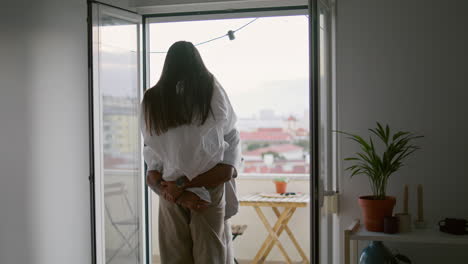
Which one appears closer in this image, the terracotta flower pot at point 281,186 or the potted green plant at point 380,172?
the potted green plant at point 380,172

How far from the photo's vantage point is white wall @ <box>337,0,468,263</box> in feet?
9.71

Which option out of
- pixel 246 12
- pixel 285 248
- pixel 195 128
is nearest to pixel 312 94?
pixel 195 128

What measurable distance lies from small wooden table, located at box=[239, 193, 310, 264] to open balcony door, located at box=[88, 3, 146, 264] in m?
1.11

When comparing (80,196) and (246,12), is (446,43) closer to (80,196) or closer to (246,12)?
(246,12)

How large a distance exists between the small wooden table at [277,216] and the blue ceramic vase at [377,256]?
1.37 meters

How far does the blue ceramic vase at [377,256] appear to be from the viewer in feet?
8.85

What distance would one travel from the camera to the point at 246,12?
3.53 m

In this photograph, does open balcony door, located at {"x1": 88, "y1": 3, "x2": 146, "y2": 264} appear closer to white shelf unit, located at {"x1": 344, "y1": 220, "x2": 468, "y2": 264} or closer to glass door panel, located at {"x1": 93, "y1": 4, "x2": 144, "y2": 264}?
glass door panel, located at {"x1": 93, "y1": 4, "x2": 144, "y2": 264}

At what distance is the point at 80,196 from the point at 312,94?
1918 mm

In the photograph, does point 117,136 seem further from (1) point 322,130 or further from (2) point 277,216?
(2) point 277,216

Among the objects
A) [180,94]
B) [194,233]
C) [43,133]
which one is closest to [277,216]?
[43,133]

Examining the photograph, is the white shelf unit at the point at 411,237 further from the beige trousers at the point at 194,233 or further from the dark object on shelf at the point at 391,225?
the beige trousers at the point at 194,233

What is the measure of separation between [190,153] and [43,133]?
1419mm

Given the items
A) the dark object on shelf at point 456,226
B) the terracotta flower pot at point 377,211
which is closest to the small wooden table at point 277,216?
the terracotta flower pot at point 377,211
